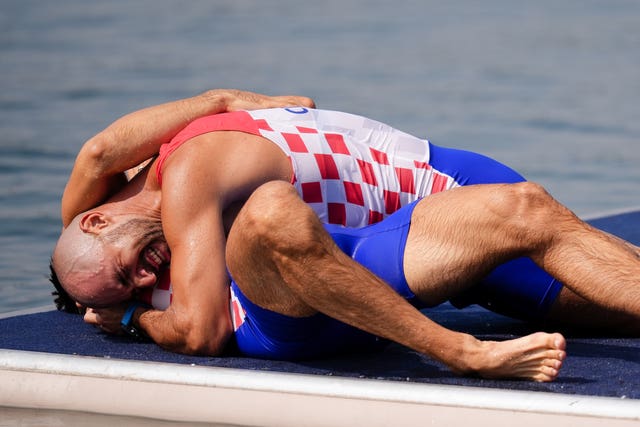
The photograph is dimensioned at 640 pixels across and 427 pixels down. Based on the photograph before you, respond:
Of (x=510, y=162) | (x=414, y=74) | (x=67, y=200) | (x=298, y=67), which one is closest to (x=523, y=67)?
(x=414, y=74)

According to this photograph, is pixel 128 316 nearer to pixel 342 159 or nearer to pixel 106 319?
pixel 106 319

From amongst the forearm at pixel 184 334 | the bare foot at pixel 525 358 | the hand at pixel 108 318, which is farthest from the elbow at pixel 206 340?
the bare foot at pixel 525 358

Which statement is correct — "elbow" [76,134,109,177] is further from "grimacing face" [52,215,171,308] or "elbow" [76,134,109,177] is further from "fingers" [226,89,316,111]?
"fingers" [226,89,316,111]

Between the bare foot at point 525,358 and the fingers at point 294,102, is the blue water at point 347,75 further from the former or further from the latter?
the bare foot at point 525,358

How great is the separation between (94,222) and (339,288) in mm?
903

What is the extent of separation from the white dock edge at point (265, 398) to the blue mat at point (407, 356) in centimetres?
17

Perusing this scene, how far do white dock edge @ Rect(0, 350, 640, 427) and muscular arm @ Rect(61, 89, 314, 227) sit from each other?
1.70 ft

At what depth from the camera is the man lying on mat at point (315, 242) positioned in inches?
123

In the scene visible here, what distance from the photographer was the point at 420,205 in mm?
3375

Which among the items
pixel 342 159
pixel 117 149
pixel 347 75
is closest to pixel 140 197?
pixel 117 149

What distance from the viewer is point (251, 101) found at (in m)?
3.97

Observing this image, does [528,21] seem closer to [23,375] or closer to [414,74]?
[414,74]

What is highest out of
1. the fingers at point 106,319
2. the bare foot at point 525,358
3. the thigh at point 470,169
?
the thigh at point 470,169

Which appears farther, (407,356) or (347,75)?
(347,75)
